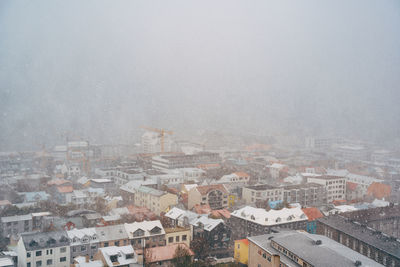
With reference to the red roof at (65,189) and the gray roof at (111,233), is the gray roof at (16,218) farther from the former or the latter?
the red roof at (65,189)

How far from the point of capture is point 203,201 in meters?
7.93

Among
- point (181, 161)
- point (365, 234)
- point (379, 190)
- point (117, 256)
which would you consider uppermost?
point (181, 161)

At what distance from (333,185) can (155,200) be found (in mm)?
4653

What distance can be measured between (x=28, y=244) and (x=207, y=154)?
30.2ft

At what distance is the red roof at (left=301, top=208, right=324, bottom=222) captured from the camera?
21.6ft

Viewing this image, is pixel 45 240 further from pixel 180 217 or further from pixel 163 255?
pixel 180 217

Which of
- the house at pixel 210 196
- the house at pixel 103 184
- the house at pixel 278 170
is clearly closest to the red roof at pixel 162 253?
the house at pixel 210 196

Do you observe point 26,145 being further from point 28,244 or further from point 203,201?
point 28,244

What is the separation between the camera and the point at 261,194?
8.12 metres

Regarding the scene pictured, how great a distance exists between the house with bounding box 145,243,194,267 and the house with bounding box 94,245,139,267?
19 centimetres

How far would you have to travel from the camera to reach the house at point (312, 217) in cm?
643

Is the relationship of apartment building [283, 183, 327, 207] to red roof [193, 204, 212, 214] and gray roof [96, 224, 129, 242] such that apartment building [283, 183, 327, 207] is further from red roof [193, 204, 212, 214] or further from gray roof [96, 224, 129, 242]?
gray roof [96, 224, 129, 242]

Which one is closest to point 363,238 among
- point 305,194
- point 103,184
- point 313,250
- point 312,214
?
point 313,250

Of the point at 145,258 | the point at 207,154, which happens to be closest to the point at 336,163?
the point at 207,154
